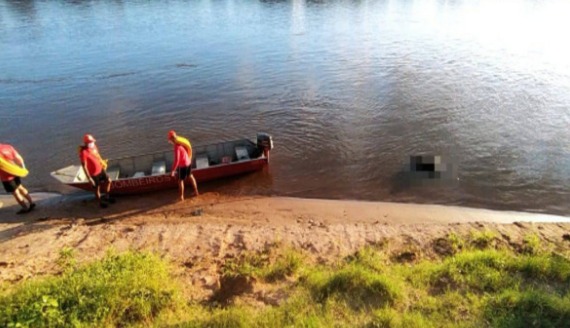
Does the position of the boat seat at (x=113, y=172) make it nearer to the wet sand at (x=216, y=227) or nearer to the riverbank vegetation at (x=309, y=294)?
the wet sand at (x=216, y=227)

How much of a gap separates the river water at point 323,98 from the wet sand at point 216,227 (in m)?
0.99

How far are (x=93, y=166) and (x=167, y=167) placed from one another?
274 cm

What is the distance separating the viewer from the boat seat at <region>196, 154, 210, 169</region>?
46.4 feet

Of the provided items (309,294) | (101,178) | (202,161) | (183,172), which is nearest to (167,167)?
(202,161)

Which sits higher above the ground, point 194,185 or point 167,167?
point 167,167

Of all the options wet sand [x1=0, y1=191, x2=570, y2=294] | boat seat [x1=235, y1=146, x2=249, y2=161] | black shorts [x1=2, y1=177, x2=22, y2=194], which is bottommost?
wet sand [x1=0, y1=191, x2=570, y2=294]

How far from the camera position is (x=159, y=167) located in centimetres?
1394

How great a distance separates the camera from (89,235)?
1053 centimetres

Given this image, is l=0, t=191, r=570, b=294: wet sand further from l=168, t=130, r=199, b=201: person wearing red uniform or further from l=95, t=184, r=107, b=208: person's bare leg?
l=168, t=130, r=199, b=201: person wearing red uniform

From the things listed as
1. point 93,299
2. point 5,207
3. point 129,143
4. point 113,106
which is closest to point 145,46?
Result: point 113,106

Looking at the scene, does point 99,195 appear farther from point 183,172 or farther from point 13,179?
point 183,172

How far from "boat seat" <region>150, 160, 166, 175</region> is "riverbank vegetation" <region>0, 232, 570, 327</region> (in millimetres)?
5014

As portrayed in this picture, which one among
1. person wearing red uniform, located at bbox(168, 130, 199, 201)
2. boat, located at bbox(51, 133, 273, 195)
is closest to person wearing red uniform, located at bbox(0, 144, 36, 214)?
boat, located at bbox(51, 133, 273, 195)

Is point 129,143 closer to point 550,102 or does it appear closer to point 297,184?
point 297,184
